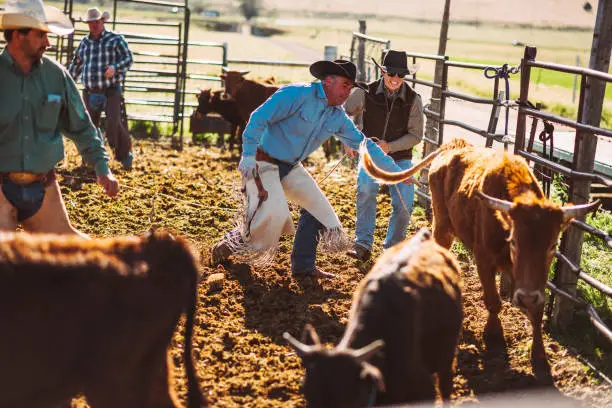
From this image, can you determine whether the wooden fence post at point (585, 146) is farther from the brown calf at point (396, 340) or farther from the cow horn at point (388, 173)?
the brown calf at point (396, 340)

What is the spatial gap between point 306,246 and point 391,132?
66.2 inches

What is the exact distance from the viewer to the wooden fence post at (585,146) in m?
6.42

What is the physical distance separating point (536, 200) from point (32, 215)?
314 cm

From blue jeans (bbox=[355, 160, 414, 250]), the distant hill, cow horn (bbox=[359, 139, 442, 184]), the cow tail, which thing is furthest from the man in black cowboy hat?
the cow tail

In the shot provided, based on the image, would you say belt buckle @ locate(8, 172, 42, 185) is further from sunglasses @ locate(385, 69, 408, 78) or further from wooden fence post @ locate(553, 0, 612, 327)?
sunglasses @ locate(385, 69, 408, 78)

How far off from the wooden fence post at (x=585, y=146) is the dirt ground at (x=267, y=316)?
0.34m

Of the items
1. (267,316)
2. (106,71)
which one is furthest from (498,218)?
(106,71)

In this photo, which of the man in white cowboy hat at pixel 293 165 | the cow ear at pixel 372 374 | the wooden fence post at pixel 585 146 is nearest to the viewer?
the cow ear at pixel 372 374

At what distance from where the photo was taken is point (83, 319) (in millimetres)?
3605

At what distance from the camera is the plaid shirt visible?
1262 centimetres

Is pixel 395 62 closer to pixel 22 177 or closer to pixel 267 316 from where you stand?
pixel 267 316

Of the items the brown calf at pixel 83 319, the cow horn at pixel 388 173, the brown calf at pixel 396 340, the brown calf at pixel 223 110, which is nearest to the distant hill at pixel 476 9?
the cow horn at pixel 388 173

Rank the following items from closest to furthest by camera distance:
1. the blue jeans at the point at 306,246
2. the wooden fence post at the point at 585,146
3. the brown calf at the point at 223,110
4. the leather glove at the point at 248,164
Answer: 1. the wooden fence post at the point at 585,146
2. the leather glove at the point at 248,164
3. the blue jeans at the point at 306,246
4. the brown calf at the point at 223,110

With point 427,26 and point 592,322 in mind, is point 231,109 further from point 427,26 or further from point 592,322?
point 427,26
